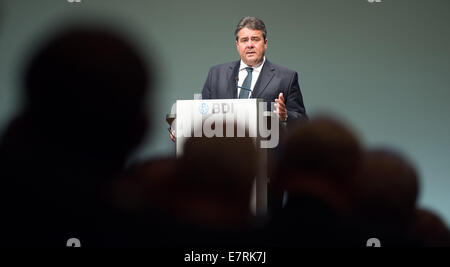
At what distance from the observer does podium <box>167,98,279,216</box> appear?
3.10 metres

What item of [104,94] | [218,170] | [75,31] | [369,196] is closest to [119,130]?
[218,170]

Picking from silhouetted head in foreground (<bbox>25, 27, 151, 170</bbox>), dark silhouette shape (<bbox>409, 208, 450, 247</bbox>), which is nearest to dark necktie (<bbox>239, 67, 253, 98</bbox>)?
silhouetted head in foreground (<bbox>25, 27, 151, 170</bbox>)

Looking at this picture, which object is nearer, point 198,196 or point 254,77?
point 198,196

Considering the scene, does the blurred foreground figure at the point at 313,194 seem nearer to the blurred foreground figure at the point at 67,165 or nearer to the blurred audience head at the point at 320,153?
the blurred audience head at the point at 320,153

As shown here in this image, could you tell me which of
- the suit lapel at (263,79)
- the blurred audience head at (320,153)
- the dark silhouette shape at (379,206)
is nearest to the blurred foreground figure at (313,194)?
the blurred audience head at (320,153)

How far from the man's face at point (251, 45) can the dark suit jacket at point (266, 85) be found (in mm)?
102

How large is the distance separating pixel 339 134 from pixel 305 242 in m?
0.77

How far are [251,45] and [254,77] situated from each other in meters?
0.23

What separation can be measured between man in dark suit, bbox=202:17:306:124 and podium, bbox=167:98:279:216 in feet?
1.25

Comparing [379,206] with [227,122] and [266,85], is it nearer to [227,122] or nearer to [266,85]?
[266,85]

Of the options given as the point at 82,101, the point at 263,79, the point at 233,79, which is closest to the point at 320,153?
the point at 263,79

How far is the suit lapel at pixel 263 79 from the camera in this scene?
3547 mm

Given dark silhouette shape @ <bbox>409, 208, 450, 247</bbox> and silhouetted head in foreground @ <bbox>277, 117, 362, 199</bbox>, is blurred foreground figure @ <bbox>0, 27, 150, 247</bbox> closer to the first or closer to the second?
silhouetted head in foreground @ <bbox>277, 117, 362, 199</bbox>

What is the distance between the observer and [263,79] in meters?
3.58
